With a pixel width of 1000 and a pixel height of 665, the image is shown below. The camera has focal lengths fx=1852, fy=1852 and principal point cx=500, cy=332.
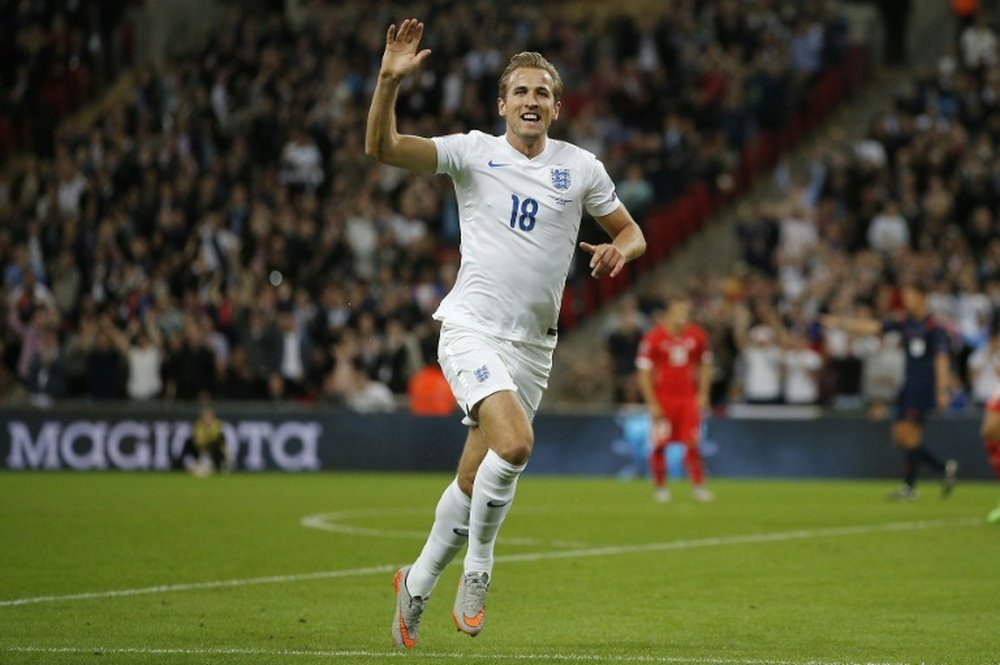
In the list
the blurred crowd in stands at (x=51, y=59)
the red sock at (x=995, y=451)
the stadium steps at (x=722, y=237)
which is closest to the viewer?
the red sock at (x=995, y=451)

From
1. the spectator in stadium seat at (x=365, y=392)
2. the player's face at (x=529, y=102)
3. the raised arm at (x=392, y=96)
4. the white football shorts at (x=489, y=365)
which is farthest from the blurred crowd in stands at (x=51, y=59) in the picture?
the raised arm at (x=392, y=96)

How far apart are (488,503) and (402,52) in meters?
1.93

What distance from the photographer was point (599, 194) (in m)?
8.41

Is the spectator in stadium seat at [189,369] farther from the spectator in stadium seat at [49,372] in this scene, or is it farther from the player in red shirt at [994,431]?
the player in red shirt at [994,431]

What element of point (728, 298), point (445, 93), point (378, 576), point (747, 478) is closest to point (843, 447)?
point (747, 478)

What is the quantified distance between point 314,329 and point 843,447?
7481 mm

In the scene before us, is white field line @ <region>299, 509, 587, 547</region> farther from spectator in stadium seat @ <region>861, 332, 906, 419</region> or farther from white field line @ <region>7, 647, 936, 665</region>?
spectator in stadium seat @ <region>861, 332, 906, 419</region>

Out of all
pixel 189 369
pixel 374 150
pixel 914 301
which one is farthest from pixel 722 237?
pixel 374 150

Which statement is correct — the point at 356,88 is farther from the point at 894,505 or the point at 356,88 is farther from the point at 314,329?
the point at 894,505

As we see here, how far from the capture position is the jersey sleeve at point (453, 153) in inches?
316

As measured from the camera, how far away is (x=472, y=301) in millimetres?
8117

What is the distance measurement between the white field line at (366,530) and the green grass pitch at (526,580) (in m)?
0.03

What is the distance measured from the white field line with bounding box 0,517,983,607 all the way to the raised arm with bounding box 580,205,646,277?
11.0 feet

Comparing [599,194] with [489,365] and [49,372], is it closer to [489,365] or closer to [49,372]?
[489,365]
